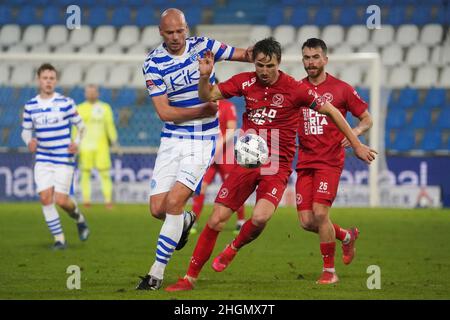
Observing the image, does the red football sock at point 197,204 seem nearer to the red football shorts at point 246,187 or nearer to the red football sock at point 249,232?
the red football sock at point 249,232

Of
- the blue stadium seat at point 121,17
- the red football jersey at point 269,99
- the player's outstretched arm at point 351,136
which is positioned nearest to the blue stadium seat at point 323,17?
the blue stadium seat at point 121,17

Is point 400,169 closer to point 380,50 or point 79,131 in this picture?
point 380,50

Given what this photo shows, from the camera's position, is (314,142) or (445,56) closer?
(314,142)

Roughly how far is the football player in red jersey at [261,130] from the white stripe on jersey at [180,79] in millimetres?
294

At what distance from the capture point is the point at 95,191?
64.3 ft

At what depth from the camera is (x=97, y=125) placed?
725 inches

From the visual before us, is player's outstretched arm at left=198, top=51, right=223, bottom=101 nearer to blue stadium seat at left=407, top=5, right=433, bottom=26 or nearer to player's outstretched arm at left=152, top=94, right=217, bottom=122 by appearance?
player's outstretched arm at left=152, top=94, right=217, bottom=122

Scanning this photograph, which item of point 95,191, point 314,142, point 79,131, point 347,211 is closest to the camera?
point 314,142

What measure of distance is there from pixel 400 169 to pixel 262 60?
10561 mm

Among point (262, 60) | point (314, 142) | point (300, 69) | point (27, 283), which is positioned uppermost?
point (300, 69)

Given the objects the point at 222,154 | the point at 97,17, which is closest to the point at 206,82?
the point at 222,154

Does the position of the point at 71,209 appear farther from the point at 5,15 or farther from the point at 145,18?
the point at 5,15

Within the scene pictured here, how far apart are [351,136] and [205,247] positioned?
1.53 m

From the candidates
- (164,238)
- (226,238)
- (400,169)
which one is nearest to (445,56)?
(400,169)
